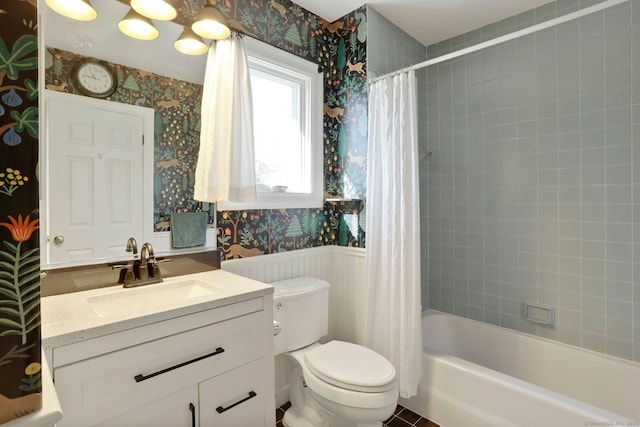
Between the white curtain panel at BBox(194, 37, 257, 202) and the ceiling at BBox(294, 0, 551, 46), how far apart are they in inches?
33.1

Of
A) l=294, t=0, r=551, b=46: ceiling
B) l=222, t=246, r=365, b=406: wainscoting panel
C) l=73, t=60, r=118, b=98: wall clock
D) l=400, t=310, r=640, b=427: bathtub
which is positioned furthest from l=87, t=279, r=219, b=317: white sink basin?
l=294, t=0, r=551, b=46: ceiling

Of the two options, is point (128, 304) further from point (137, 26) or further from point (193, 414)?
point (137, 26)

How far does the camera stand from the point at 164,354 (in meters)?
1.03

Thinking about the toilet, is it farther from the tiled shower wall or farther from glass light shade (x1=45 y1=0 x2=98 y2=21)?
glass light shade (x1=45 y1=0 x2=98 y2=21)

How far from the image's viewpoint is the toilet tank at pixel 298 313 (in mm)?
1703

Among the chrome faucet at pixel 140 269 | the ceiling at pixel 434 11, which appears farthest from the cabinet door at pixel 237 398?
the ceiling at pixel 434 11

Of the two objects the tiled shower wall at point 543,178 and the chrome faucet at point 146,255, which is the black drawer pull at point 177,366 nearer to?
the chrome faucet at point 146,255

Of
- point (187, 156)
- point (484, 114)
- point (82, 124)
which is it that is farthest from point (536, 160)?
point (82, 124)

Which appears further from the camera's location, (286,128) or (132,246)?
(286,128)

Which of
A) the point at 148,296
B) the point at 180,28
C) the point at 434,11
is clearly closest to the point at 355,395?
the point at 148,296

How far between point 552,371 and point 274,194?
2.04 meters

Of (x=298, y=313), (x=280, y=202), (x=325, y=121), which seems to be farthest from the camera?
(x=325, y=121)

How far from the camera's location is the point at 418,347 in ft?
5.87

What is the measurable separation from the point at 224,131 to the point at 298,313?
3.36 ft
